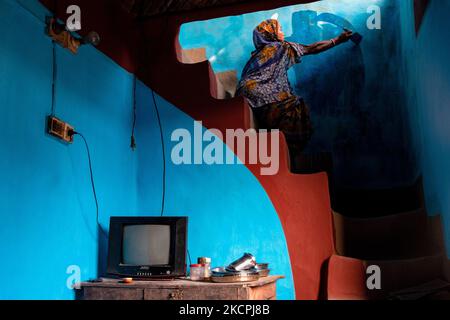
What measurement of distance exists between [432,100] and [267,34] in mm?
1623

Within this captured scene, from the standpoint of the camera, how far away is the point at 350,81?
185 inches

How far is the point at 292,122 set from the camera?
4.09m

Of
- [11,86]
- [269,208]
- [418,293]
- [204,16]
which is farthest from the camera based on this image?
[204,16]

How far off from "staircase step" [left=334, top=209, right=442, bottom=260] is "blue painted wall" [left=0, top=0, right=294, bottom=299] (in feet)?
2.21

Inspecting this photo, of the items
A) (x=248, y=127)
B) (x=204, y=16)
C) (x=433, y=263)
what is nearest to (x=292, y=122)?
(x=248, y=127)

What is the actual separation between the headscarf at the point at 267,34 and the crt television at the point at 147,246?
196 centimetres

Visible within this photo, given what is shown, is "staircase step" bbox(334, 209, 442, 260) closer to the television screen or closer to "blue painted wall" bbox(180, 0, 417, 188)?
"blue painted wall" bbox(180, 0, 417, 188)

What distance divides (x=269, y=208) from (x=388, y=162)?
148cm

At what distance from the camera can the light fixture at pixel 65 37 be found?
298 cm

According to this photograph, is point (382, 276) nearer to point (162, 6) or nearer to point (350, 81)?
point (350, 81)

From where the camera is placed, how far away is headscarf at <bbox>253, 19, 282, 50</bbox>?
4.37 m

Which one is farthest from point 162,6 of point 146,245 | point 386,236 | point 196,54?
point 386,236
